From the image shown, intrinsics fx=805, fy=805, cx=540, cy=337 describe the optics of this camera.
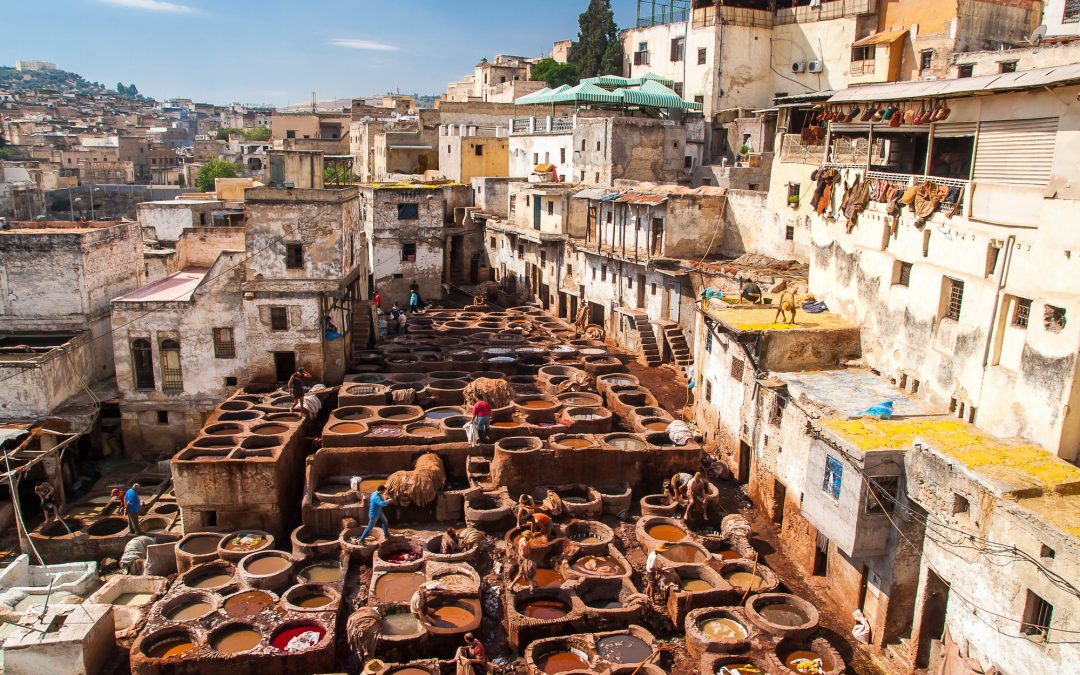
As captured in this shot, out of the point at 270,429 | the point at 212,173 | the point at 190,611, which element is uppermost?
the point at 212,173

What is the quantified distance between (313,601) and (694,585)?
7.65m

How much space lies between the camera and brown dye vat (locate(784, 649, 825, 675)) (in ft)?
45.2

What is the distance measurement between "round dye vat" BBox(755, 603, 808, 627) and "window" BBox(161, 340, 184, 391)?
18.4 meters

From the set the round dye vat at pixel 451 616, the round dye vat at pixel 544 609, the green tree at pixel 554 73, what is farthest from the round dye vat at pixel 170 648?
the green tree at pixel 554 73

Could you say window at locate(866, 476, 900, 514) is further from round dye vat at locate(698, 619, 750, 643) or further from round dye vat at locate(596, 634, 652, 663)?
round dye vat at locate(596, 634, 652, 663)

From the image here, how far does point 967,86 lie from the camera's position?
683 inches

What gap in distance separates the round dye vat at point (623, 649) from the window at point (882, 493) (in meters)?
4.73

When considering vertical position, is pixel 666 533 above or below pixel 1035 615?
below

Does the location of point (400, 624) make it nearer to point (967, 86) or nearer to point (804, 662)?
point (804, 662)

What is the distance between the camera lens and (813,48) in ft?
141

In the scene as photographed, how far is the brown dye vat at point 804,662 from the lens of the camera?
1377cm

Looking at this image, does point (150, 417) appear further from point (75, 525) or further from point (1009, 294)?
point (1009, 294)

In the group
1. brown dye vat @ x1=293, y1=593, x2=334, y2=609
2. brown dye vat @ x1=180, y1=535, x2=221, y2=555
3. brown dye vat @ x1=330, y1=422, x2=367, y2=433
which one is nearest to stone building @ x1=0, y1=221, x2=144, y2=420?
brown dye vat @ x1=180, y1=535, x2=221, y2=555

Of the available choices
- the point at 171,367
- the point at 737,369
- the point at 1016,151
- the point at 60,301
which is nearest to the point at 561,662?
the point at 737,369
